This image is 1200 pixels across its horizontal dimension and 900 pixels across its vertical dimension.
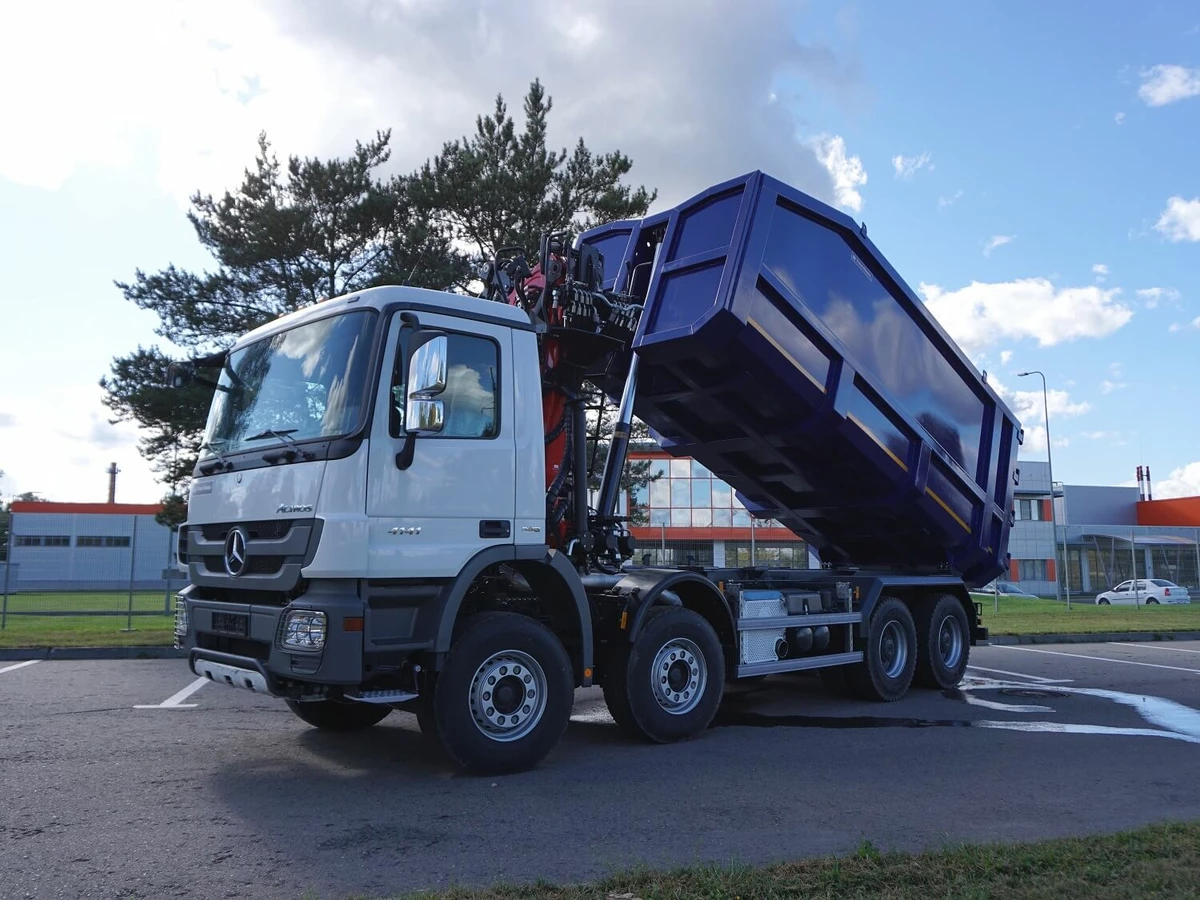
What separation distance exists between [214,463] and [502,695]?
255 cm

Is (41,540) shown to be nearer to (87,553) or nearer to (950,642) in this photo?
(87,553)

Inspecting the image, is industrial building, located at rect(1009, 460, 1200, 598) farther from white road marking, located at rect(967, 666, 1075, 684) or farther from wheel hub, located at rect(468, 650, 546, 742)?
wheel hub, located at rect(468, 650, 546, 742)

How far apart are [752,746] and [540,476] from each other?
267 centimetres

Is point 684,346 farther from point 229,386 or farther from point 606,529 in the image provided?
point 229,386

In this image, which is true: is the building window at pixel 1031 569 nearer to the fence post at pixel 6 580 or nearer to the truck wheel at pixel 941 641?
the truck wheel at pixel 941 641

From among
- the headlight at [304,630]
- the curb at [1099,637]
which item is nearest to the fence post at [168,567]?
the headlight at [304,630]

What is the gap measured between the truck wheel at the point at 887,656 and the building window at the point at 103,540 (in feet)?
47.3

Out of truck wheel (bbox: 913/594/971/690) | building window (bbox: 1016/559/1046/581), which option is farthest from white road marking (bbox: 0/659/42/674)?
building window (bbox: 1016/559/1046/581)

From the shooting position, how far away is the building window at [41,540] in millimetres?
17891

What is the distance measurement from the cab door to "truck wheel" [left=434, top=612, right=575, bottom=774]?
0.53 meters

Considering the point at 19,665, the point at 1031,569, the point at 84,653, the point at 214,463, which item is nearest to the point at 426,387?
the point at 214,463

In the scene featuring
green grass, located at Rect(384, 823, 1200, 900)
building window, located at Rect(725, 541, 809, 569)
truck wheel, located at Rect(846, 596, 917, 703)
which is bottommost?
green grass, located at Rect(384, 823, 1200, 900)

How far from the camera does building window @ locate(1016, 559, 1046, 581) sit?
52.9 meters

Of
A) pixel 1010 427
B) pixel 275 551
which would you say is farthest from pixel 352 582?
pixel 1010 427
